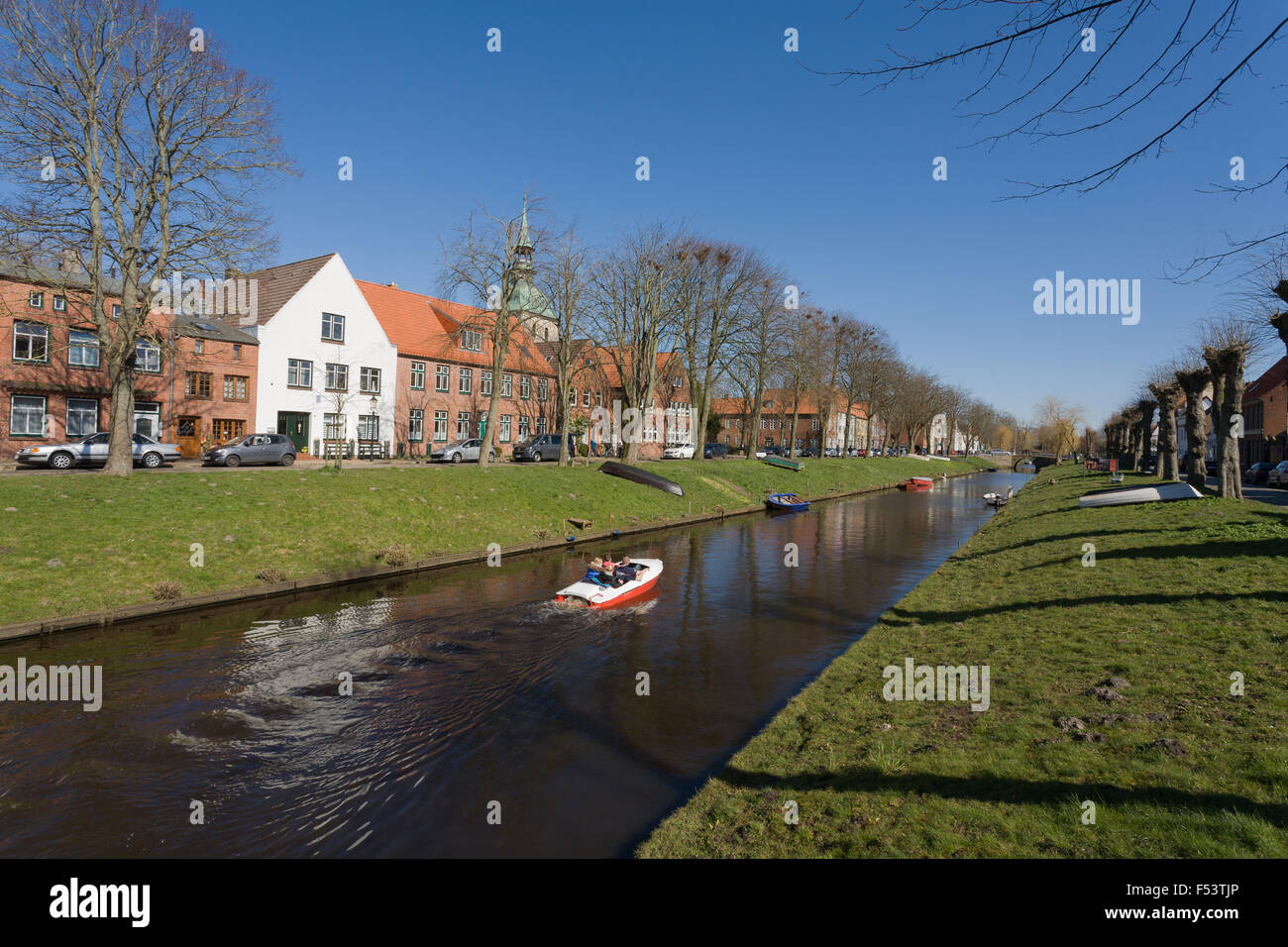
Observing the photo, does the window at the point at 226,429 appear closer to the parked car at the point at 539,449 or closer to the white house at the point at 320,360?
the white house at the point at 320,360

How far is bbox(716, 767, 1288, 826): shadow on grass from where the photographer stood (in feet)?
16.1

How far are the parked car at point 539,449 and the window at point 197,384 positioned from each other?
52.2 feet

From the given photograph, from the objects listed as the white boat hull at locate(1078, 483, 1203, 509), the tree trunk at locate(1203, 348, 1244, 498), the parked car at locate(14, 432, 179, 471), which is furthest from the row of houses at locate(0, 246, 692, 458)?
the tree trunk at locate(1203, 348, 1244, 498)

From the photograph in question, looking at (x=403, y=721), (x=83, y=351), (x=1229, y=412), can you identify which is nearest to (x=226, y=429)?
(x=83, y=351)

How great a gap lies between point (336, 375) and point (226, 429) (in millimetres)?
7448

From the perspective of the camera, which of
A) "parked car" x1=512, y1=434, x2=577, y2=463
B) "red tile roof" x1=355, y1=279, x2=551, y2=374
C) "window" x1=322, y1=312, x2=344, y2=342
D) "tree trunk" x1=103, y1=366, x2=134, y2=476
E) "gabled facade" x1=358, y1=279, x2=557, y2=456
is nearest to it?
"tree trunk" x1=103, y1=366, x2=134, y2=476

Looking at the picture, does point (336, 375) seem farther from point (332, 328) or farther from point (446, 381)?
point (446, 381)

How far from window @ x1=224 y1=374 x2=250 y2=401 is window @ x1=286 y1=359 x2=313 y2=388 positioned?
2.46m

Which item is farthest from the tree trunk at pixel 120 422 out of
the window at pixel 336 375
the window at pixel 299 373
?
the window at pixel 336 375

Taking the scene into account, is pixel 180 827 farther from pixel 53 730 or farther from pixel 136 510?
pixel 136 510

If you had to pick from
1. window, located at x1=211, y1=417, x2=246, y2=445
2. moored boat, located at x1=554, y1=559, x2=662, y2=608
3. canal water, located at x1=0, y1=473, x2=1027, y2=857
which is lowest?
canal water, located at x1=0, y1=473, x2=1027, y2=857

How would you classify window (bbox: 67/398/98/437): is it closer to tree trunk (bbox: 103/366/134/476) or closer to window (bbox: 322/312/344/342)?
window (bbox: 322/312/344/342)

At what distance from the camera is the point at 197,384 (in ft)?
123
